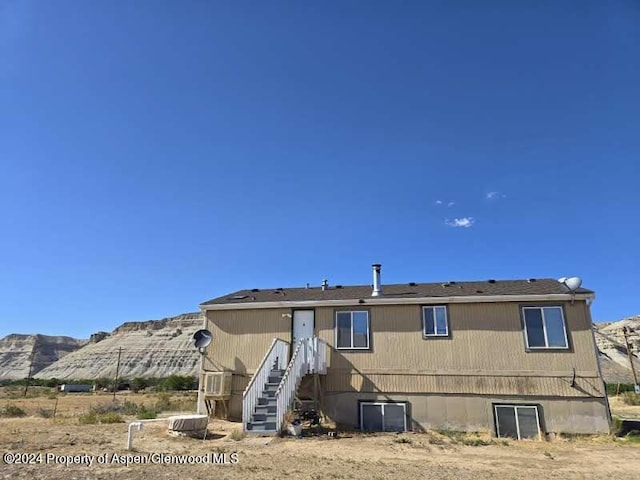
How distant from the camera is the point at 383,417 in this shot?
1366 centimetres

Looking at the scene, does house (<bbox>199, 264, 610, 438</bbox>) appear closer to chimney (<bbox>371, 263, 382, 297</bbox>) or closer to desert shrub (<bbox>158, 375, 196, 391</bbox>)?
chimney (<bbox>371, 263, 382, 297</bbox>)

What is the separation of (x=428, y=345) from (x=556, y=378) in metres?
3.74

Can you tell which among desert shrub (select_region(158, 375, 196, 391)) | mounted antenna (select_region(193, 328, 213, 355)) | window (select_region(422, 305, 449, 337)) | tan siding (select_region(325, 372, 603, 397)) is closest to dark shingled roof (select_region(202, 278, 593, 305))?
window (select_region(422, 305, 449, 337))

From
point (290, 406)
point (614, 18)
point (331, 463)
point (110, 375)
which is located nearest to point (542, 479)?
point (331, 463)

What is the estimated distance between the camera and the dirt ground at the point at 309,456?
25.9 feet

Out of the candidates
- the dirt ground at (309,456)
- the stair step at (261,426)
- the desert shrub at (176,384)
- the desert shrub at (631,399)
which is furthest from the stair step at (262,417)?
the desert shrub at (176,384)

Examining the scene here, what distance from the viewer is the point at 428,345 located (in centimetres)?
1391

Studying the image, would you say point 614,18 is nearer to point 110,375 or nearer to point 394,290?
point 394,290

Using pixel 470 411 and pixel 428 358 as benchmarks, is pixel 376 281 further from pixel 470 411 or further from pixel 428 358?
pixel 470 411

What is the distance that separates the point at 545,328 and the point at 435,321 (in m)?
3.26

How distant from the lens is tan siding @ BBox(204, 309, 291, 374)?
605 inches

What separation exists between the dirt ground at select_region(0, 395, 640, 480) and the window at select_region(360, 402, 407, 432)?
112 centimetres

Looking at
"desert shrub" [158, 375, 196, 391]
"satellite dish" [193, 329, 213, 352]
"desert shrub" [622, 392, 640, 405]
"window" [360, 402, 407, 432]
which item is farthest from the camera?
"desert shrub" [158, 375, 196, 391]

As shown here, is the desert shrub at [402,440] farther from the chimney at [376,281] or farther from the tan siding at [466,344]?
the chimney at [376,281]
